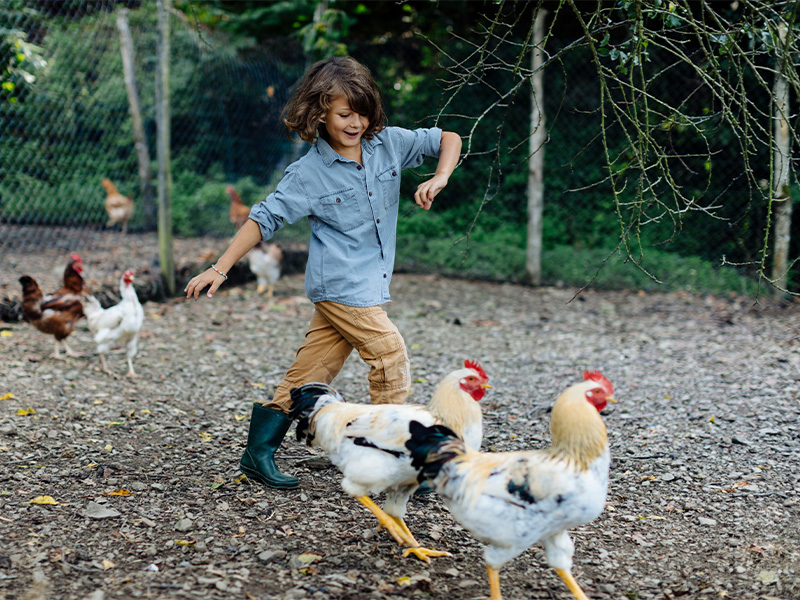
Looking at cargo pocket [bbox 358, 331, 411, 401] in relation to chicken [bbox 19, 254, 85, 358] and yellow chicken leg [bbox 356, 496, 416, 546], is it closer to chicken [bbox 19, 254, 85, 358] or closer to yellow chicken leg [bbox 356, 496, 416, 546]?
yellow chicken leg [bbox 356, 496, 416, 546]

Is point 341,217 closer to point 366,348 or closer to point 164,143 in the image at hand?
point 366,348

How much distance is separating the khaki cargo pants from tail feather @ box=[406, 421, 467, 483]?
66 cm

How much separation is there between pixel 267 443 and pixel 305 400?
52cm

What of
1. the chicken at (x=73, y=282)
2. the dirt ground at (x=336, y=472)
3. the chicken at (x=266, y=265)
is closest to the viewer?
the dirt ground at (x=336, y=472)

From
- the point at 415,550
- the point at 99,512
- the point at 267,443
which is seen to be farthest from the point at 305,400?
the point at 99,512

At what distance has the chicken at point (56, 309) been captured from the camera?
5.71m

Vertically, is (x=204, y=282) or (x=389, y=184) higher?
(x=389, y=184)

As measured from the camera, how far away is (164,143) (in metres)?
7.33

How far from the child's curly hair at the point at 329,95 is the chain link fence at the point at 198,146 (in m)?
3.74

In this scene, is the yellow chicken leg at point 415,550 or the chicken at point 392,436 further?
the yellow chicken leg at point 415,550

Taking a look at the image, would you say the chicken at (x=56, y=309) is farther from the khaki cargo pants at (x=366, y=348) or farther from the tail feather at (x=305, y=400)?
the tail feather at (x=305, y=400)

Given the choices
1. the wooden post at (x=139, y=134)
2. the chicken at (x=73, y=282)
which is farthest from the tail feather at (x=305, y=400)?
the wooden post at (x=139, y=134)

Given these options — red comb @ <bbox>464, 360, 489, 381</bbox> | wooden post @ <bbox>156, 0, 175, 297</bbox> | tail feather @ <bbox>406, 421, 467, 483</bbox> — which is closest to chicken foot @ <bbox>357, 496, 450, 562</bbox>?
tail feather @ <bbox>406, 421, 467, 483</bbox>

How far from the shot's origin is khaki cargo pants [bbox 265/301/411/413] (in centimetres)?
316
